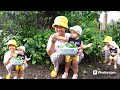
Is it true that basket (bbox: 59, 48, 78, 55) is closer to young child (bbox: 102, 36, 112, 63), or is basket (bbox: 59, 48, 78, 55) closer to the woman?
the woman

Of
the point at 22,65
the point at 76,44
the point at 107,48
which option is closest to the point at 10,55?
the point at 22,65

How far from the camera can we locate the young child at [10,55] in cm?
280

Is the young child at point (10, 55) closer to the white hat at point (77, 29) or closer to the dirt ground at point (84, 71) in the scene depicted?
the dirt ground at point (84, 71)

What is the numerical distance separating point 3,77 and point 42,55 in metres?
0.46

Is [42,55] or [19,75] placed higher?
[42,55]

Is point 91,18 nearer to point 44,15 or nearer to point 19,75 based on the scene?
point 44,15

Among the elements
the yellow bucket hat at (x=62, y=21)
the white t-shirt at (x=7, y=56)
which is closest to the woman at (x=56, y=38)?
the yellow bucket hat at (x=62, y=21)

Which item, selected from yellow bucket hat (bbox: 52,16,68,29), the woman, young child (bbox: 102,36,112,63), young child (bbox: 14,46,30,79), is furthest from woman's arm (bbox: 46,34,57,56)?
young child (bbox: 102,36,112,63)

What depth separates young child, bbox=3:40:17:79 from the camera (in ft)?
9.18

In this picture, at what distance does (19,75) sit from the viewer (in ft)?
9.20

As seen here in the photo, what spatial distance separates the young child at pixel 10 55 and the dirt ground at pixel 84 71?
41mm

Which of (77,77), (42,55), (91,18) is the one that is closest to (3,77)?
(42,55)

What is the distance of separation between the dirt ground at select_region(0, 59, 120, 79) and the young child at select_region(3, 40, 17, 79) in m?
0.04

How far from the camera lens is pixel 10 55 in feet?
9.23
